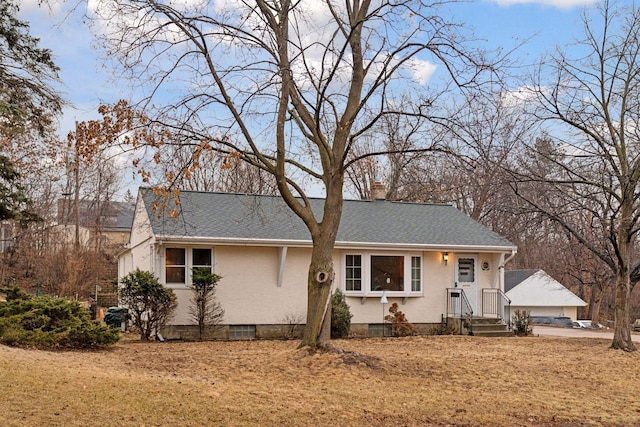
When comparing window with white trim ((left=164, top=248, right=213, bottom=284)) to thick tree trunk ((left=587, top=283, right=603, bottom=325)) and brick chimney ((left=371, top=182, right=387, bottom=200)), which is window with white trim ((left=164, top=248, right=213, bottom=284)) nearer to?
brick chimney ((left=371, top=182, right=387, bottom=200))

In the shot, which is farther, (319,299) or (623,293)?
(623,293)

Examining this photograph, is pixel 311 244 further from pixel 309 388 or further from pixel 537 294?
pixel 537 294

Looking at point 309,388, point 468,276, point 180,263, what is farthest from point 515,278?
point 309,388

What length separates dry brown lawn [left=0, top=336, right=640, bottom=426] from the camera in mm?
7758

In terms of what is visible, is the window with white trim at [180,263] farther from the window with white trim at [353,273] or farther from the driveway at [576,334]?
the driveway at [576,334]

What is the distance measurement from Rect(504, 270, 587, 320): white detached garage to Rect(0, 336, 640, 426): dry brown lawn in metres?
17.0

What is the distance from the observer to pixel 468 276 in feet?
66.5

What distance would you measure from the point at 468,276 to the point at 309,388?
11414 mm

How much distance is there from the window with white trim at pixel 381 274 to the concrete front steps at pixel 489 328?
1.81 metres

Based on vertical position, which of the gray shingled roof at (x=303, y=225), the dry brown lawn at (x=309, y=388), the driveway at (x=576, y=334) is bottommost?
the driveway at (x=576, y=334)

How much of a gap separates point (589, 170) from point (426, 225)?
18.2ft

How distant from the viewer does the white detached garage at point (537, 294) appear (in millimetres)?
31250

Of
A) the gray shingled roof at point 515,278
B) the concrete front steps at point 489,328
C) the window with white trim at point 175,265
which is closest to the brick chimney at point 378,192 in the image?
the concrete front steps at point 489,328

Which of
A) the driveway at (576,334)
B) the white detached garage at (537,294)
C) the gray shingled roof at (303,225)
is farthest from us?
the white detached garage at (537,294)
